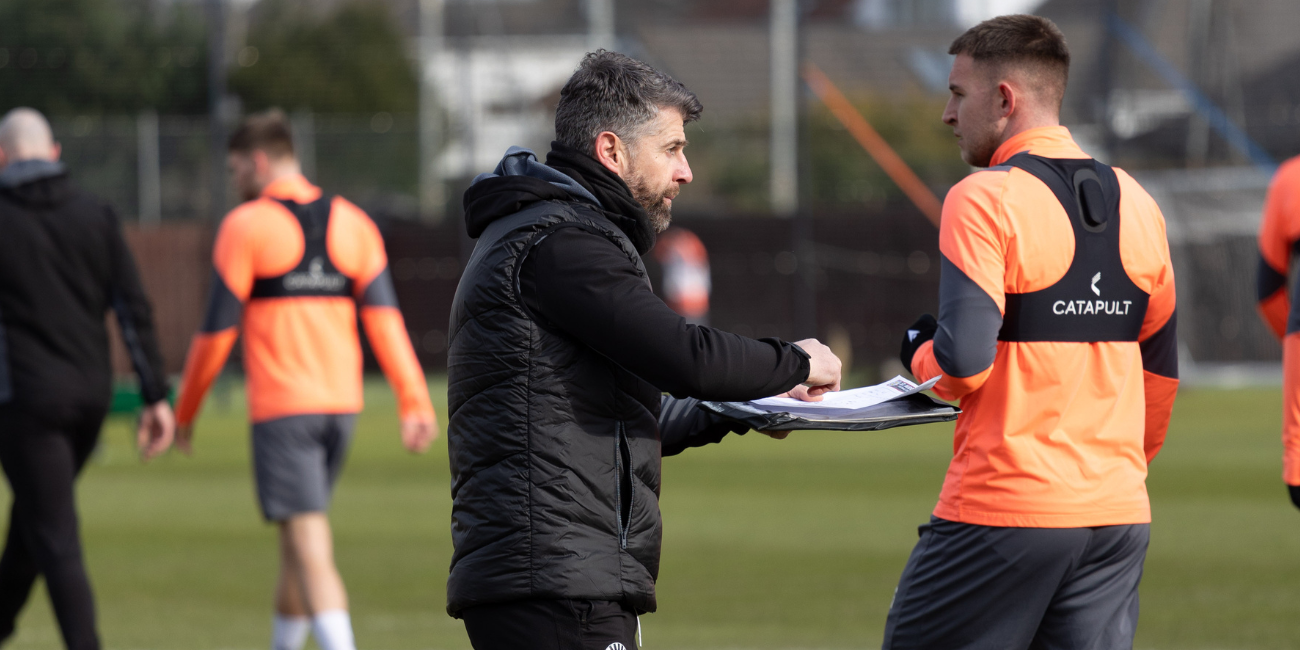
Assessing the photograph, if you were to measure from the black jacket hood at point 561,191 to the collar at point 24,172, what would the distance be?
142 inches

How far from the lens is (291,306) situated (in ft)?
22.6

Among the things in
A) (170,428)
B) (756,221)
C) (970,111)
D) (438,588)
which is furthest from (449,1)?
(970,111)

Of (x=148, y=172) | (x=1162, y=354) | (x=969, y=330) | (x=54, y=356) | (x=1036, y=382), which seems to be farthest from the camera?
(x=148, y=172)

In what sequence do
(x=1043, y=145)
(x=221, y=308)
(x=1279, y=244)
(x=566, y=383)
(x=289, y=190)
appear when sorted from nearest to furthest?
(x=566, y=383) → (x=1043, y=145) → (x=1279, y=244) → (x=221, y=308) → (x=289, y=190)

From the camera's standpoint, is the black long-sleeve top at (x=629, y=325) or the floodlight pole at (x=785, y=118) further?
the floodlight pole at (x=785, y=118)

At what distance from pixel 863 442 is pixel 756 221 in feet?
28.7

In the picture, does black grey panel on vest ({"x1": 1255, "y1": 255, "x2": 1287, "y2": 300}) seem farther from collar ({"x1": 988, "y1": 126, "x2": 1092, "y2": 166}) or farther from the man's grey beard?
the man's grey beard

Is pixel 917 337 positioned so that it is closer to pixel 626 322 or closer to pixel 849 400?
pixel 849 400

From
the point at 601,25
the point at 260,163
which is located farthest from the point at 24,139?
the point at 601,25

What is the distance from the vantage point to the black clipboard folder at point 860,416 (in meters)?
3.50

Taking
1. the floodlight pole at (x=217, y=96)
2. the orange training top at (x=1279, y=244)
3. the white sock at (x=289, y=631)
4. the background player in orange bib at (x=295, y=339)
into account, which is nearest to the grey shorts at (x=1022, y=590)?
the orange training top at (x=1279, y=244)

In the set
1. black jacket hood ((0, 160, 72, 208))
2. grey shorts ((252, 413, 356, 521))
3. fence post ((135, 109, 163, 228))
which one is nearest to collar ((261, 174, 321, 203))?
black jacket hood ((0, 160, 72, 208))

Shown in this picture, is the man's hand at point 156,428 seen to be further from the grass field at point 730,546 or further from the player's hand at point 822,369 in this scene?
the player's hand at point 822,369

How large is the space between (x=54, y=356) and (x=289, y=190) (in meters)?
1.28
